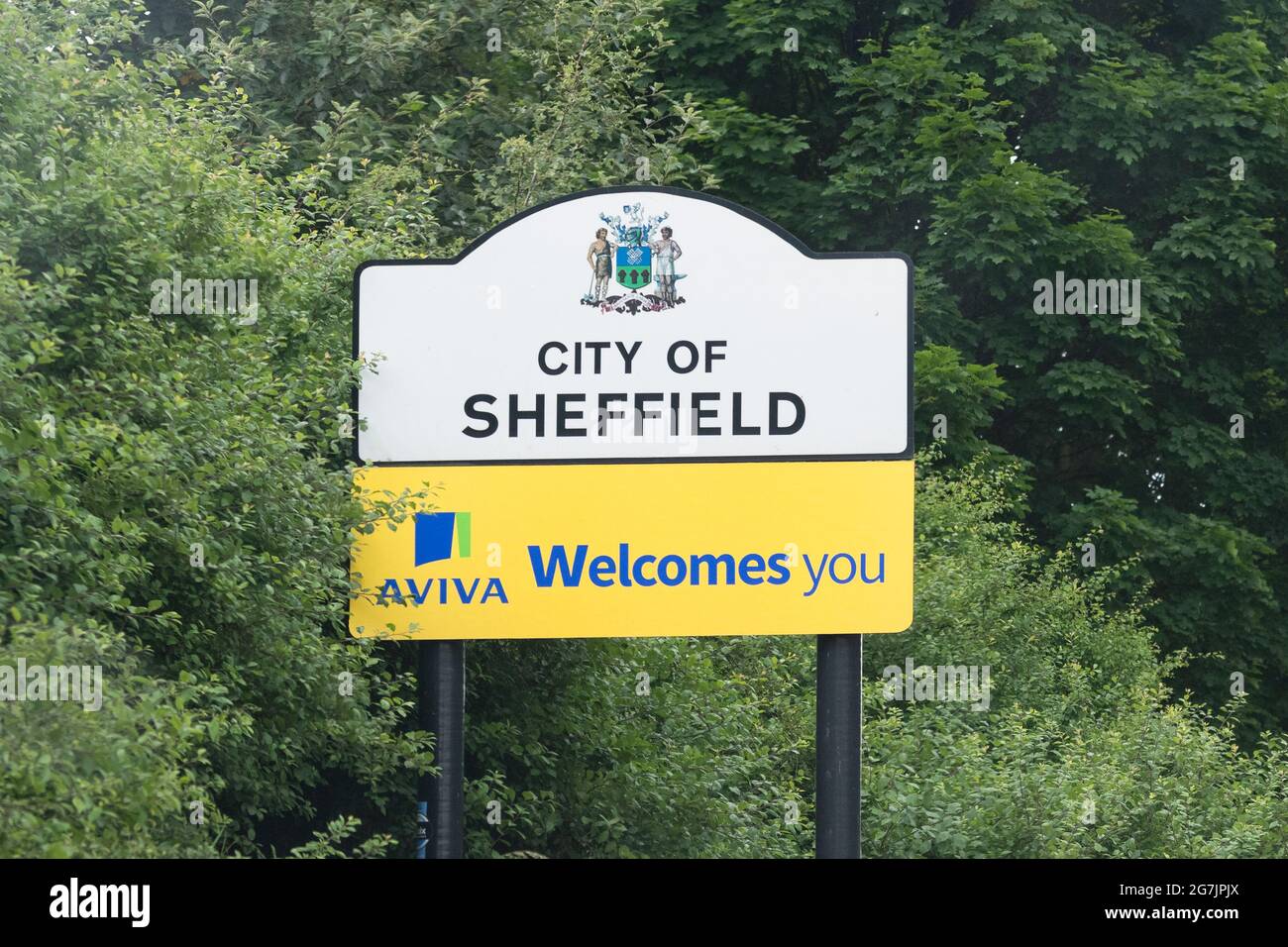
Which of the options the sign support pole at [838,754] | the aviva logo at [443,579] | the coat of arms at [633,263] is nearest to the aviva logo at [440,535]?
the aviva logo at [443,579]

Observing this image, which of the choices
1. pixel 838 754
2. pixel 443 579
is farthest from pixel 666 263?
pixel 838 754

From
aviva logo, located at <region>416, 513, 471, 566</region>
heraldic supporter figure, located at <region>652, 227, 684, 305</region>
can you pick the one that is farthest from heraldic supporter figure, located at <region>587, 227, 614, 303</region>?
aviva logo, located at <region>416, 513, 471, 566</region>

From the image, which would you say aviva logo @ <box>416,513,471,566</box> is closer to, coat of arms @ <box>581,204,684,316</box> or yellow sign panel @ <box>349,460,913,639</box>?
yellow sign panel @ <box>349,460,913,639</box>

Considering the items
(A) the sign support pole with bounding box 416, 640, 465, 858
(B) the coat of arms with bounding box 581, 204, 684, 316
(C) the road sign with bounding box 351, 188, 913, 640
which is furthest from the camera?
(B) the coat of arms with bounding box 581, 204, 684, 316

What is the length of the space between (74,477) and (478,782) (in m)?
2.69

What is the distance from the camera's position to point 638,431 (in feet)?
23.4

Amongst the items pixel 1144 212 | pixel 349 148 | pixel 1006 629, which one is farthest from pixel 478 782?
pixel 1144 212

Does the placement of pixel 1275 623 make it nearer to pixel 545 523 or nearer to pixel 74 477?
pixel 545 523

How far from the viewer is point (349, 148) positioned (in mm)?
11039

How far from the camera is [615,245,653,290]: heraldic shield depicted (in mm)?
7195

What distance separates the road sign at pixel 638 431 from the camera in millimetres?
7039

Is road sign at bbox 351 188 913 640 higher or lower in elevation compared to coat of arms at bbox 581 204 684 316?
lower

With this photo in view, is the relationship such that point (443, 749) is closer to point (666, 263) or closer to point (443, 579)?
point (443, 579)

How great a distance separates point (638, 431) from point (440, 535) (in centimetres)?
96
